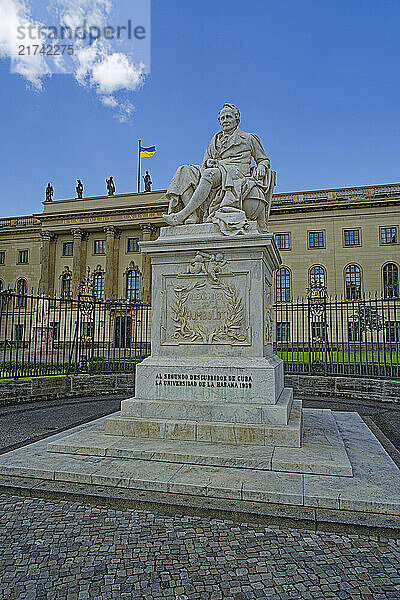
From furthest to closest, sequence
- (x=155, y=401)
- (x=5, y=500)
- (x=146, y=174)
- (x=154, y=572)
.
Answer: (x=146, y=174) → (x=155, y=401) → (x=5, y=500) → (x=154, y=572)

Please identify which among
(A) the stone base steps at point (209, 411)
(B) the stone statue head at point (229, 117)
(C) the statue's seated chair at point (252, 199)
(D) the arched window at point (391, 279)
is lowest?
(A) the stone base steps at point (209, 411)

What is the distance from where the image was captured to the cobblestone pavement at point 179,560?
8.31ft

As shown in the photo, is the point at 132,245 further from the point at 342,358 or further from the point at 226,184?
the point at 226,184

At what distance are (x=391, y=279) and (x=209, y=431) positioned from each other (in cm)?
3918

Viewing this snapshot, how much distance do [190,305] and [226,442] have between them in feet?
6.30

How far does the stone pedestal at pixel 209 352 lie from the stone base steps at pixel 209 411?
0.04 feet

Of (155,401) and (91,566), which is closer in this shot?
(91,566)

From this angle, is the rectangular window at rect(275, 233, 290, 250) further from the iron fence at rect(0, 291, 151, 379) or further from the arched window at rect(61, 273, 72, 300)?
the iron fence at rect(0, 291, 151, 379)

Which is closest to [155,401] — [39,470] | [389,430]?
[39,470]

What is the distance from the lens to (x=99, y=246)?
48.9m

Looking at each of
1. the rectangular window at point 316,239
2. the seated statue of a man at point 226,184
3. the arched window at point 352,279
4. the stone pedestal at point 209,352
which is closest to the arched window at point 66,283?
the rectangular window at point 316,239

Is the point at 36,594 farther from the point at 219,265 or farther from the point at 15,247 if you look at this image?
the point at 15,247

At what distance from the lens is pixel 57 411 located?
8.97 m

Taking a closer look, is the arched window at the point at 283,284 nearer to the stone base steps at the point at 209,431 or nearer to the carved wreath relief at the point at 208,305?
the carved wreath relief at the point at 208,305
